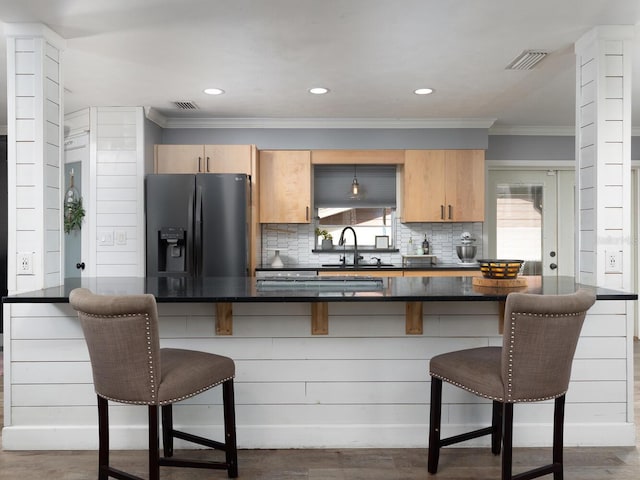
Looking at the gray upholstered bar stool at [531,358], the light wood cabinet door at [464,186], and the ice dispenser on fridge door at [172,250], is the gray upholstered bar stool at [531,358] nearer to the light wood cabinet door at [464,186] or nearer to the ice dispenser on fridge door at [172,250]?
the ice dispenser on fridge door at [172,250]

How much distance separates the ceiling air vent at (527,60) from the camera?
323 centimetres

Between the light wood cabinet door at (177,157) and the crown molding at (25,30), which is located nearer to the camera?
the crown molding at (25,30)

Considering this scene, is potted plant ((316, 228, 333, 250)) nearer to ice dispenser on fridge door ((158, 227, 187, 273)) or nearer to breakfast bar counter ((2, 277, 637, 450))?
ice dispenser on fridge door ((158, 227, 187, 273))

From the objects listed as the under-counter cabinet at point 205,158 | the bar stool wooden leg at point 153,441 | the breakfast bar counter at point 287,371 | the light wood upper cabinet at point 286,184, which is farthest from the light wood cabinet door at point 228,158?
the bar stool wooden leg at point 153,441

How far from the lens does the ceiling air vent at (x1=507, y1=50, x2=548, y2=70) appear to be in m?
3.23

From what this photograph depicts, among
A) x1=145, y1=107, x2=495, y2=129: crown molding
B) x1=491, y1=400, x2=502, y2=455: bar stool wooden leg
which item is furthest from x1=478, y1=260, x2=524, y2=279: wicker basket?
x1=145, y1=107, x2=495, y2=129: crown molding

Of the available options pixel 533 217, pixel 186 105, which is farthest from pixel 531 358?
pixel 533 217

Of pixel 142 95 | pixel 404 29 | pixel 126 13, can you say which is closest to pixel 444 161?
pixel 404 29

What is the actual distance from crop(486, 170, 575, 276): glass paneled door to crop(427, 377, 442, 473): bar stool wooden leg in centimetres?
360

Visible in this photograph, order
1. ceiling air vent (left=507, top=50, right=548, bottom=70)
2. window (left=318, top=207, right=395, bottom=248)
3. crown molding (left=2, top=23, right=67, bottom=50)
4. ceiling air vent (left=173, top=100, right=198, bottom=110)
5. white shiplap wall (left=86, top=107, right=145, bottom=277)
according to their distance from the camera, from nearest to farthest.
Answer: crown molding (left=2, top=23, right=67, bottom=50), ceiling air vent (left=507, top=50, right=548, bottom=70), ceiling air vent (left=173, top=100, right=198, bottom=110), white shiplap wall (left=86, top=107, right=145, bottom=277), window (left=318, top=207, right=395, bottom=248)

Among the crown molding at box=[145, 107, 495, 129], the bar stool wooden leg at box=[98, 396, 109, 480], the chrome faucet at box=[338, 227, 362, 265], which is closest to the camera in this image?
the bar stool wooden leg at box=[98, 396, 109, 480]

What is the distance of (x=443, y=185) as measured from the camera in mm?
5074

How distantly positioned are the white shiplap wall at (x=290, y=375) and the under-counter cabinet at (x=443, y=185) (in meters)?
2.45

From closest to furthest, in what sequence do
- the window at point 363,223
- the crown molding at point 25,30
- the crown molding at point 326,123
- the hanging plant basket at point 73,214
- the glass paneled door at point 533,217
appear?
the crown molding at point 25,30 → the hanging plant basket at point 73,214 → the crown molding at point 326,123 → the window at point 363,223 → the glass paneled door at point 533,217
